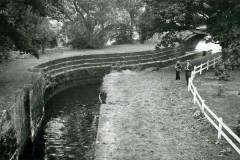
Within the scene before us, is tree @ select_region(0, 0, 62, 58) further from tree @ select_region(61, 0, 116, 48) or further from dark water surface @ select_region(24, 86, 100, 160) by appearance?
tree @ select_region(61, 0, 116, 48)

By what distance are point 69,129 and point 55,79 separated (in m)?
11.4

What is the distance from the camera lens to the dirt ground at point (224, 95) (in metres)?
23.6

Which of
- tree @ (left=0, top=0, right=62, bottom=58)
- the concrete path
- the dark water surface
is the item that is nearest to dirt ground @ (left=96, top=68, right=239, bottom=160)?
the dark water surface

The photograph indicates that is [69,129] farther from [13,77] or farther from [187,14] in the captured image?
[187,14]

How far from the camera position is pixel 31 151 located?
22.7 m

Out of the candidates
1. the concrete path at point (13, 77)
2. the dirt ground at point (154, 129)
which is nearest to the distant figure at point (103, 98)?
the dirt ground at point (154, 129)

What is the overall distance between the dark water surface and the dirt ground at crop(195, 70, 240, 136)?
681 centimetres

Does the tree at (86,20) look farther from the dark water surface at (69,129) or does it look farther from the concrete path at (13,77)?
the dark water surface at (69,129)

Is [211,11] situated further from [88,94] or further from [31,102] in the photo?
[31,102]

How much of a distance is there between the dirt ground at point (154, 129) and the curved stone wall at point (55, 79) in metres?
3.59

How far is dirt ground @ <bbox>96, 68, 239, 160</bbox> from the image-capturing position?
17.8 m

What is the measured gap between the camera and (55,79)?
36719mm

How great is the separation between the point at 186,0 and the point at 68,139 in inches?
701

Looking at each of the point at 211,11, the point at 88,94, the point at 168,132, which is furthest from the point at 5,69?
the point at 211,11
